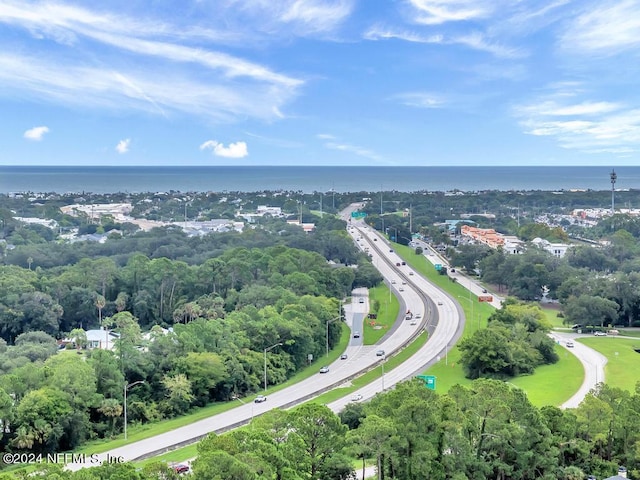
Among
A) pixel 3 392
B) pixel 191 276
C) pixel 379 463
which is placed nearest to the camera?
pixel 379 463

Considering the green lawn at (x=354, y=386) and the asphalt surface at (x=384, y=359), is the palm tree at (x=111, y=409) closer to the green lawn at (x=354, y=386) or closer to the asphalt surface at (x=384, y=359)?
the asphalt surface at (x=384, y=359)

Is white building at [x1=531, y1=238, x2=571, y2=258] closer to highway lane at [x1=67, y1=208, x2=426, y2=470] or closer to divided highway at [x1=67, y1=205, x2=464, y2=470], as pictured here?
divided highway at [x1=67, y1=205, x2=464, y2=470]

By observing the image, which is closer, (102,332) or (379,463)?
(379,463)

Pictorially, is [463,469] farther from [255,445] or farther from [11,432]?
[11,432]

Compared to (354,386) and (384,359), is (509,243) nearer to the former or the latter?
(384,359)

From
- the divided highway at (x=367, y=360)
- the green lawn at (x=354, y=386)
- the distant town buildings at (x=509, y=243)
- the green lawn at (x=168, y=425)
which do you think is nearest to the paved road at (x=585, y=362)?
the divided highway at (x=367, y=360)

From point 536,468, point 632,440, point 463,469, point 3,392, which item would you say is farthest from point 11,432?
point 632,440

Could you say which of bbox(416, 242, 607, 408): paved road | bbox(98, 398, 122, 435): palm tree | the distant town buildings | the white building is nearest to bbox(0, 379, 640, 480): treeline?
bbox(416, 242, 607, 408): paved road

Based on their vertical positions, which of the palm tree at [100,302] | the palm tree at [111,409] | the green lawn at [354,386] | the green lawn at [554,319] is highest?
the palm tree at [100,302]
